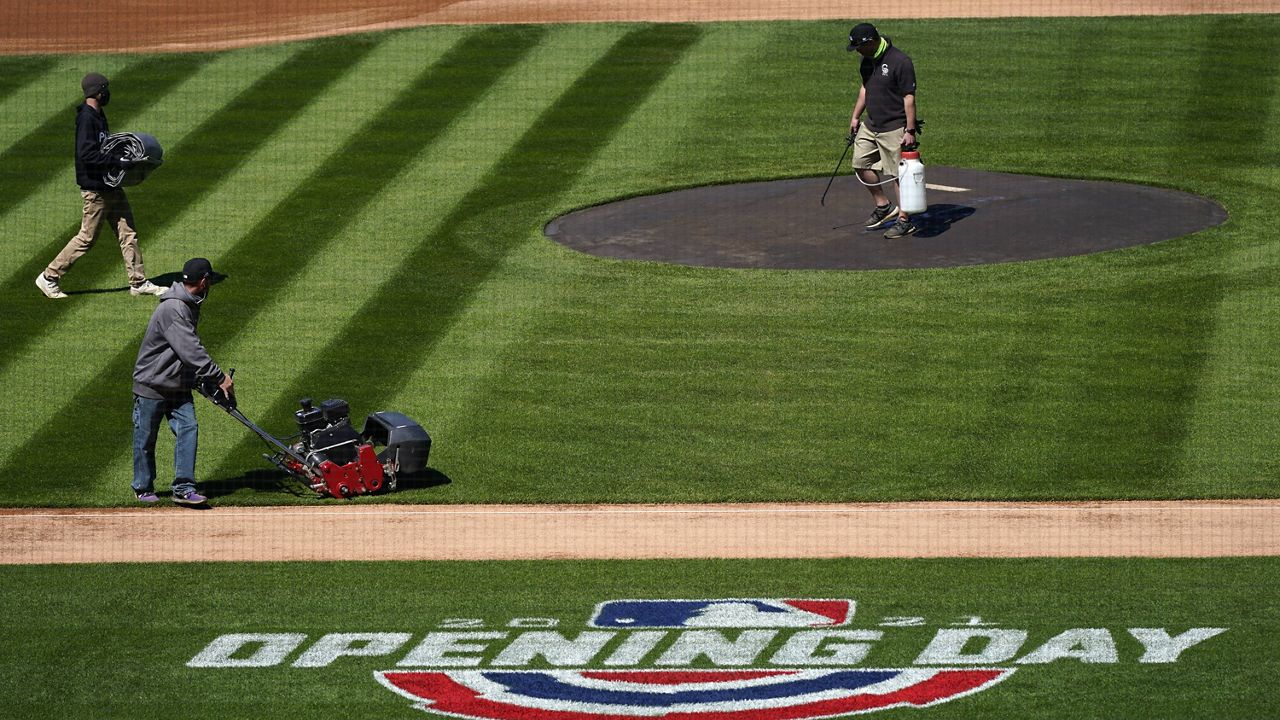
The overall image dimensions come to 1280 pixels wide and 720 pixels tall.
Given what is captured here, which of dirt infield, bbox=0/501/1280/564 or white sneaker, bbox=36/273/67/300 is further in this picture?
white sneaker, bbox=36/273/67/300

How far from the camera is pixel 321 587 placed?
34.7ft

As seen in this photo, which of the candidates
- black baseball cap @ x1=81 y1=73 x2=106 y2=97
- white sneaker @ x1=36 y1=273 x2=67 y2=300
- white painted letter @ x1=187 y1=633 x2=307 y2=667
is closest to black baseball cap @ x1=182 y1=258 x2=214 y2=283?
white painted letter @ x1=187 y1=633 x2=307 y2=667

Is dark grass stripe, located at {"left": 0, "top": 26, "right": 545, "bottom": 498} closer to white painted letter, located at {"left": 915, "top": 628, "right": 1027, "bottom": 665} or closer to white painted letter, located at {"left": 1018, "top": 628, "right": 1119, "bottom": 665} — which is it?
white painted letter, located at {"left": 915, "top": 628, "right": 1027, "bottom": 665}

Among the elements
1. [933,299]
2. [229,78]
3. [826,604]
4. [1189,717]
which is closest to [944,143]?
[933,299]

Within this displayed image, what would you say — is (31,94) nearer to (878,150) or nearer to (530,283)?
(530,283)

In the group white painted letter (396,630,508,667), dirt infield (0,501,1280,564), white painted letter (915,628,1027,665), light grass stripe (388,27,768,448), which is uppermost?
light grass stripe (388,27,768,448)

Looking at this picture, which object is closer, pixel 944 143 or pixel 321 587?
pixel 321 587

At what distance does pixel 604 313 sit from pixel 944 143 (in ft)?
21.6

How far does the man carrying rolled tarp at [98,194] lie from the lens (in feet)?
54.1

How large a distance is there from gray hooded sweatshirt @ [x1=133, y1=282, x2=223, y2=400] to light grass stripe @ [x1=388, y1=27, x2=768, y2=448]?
83.3 inches

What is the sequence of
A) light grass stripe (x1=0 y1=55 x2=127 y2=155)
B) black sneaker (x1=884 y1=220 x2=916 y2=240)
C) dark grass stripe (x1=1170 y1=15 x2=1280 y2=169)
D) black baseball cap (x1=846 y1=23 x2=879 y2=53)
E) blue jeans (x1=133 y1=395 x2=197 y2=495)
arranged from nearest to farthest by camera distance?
blue jeans (x1=133 y1=395 x2=197 y2=495)
black baseball cap (x1=846 y1=23 x2=879 y2=53)
black sneaker (x1=884 y1=220 x2=916 y2=240)
dark grass stripe (x1=1170 y1=15 x2=1280 y2=169)
light grass stripe (x1=0 y1=55 x2=127 y2=155)

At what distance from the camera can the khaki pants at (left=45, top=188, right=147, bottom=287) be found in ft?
54.7

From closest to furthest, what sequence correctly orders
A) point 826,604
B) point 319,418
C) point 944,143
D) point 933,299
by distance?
point 826,604 → point 319,418 → point 933,299 → point 944,143

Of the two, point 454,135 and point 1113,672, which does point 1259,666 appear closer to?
point 1113,672
